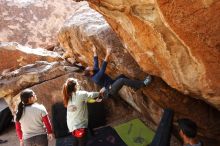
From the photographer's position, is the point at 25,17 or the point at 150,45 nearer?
the point at 150,45

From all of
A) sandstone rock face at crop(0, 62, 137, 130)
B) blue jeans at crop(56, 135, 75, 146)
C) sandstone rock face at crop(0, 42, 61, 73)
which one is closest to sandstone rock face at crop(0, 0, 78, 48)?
sandstone rock face at crop(0, 42, 61, 73)

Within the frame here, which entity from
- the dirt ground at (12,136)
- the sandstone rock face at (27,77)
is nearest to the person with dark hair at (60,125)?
the dirt ground at (12,136)

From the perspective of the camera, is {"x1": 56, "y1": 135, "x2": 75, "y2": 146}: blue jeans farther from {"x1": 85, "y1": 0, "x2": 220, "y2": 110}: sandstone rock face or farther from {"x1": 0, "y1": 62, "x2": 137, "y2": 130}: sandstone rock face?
{"x1": 85, "y1": 0, "x2": 220, "y2": 110}: sandstone rock face

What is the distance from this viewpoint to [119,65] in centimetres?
626

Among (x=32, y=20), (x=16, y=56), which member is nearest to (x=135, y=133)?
(x=16, y=56)

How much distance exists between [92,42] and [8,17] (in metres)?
6.60

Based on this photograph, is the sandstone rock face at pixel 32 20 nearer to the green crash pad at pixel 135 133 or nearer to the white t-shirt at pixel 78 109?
the green crash pad at pixel 135 133

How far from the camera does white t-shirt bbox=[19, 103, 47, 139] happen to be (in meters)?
5.11

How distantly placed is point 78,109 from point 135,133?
2.05 metres

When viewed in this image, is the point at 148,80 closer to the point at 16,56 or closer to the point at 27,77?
the point at 27,77

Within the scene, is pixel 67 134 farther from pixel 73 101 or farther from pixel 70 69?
pixel 73 101

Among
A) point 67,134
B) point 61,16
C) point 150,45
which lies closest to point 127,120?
point 67,134

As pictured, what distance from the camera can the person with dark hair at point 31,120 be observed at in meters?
5.11

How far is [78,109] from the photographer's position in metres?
5.44
